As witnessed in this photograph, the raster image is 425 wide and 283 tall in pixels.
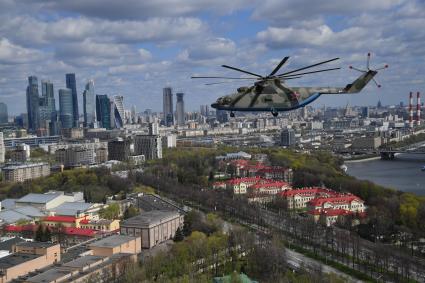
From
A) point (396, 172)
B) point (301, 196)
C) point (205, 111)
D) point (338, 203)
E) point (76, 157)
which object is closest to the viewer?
point (338, 203)

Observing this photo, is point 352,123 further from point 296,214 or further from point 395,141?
point 296,214

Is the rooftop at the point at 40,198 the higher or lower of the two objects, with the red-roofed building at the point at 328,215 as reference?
higher

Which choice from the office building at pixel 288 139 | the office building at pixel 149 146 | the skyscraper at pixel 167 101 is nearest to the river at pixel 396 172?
the office building at pixel 288 139

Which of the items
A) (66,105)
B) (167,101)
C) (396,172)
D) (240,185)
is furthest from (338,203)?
(167,101)

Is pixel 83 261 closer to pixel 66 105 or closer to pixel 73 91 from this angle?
pixel 66 105

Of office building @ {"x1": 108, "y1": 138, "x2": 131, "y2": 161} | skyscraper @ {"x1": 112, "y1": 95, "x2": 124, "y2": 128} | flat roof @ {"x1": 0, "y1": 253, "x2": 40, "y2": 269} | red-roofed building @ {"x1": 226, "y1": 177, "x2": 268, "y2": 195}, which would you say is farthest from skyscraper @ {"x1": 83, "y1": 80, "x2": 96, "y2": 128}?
flat roof @ {"x1": 0, "y1": 253, "x2": 40, "y2": 269}

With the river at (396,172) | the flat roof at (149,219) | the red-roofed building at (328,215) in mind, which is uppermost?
the flat roof at (149,219)

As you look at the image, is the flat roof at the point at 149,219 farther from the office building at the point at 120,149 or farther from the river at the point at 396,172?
the office building at the point at 120,149
